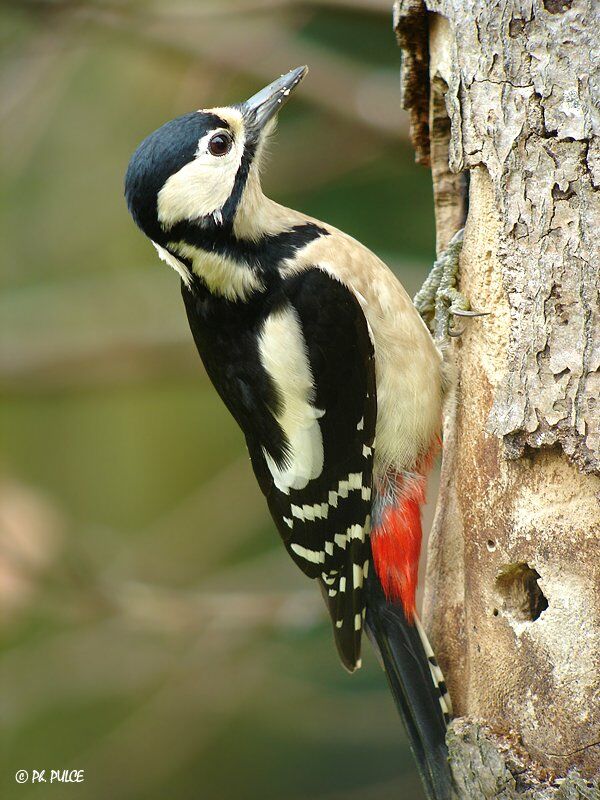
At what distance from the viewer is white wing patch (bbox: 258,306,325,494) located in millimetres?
2605

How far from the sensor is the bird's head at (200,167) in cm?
247

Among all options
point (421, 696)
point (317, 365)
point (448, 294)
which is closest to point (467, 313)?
point (448, 294)

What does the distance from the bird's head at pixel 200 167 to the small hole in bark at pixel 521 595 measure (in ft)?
3.68

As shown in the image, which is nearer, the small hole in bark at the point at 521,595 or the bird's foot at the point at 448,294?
the small hole in bark at the point at 521,595

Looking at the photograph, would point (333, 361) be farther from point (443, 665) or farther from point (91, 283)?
point (91, 283)

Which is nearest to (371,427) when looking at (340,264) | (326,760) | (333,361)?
(333,361)

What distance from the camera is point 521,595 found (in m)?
2.29

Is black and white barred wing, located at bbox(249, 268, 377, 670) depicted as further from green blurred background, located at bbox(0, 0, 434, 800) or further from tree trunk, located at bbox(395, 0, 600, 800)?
green blurred background, located at bbox(0, 0, 434, 800)

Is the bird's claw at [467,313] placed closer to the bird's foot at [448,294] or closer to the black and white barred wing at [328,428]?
the bird's foot at [448,294]

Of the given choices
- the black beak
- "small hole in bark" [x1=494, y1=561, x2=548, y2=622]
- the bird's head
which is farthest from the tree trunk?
the bird's head

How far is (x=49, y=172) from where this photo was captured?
6.21m

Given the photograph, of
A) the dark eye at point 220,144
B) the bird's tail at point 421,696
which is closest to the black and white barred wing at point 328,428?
the bird's tail at point 421,696

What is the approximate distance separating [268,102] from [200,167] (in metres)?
0.34

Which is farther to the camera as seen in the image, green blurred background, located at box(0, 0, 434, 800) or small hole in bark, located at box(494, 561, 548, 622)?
green blurred background, located at box(0, 0, 434, 800)
